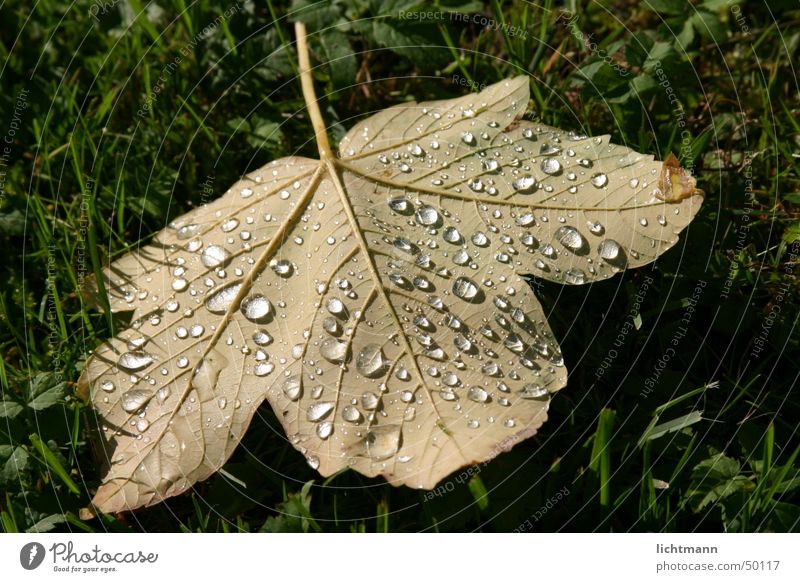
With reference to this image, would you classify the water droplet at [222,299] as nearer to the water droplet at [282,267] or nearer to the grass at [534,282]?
the water droplet at [282,267]

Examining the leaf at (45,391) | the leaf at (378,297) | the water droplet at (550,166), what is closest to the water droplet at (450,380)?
the leaf at (378,297)

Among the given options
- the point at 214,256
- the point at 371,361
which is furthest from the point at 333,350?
the point at 214,256

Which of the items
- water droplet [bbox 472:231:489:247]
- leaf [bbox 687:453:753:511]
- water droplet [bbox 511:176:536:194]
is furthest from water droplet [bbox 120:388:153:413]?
leaf [bbox 687:453:753:511]

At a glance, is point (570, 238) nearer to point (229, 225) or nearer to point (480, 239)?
point (480, 239)

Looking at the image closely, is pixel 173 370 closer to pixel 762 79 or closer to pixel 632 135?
pixel 632 135

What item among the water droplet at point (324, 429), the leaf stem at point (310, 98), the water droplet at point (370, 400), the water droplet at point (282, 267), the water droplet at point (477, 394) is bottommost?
the water droplet at point (477, 394)

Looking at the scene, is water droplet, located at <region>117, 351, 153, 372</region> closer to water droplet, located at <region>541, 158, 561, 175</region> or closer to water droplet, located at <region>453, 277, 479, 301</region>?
water droplet, located at <region>453, 277, 479, 301</region>
